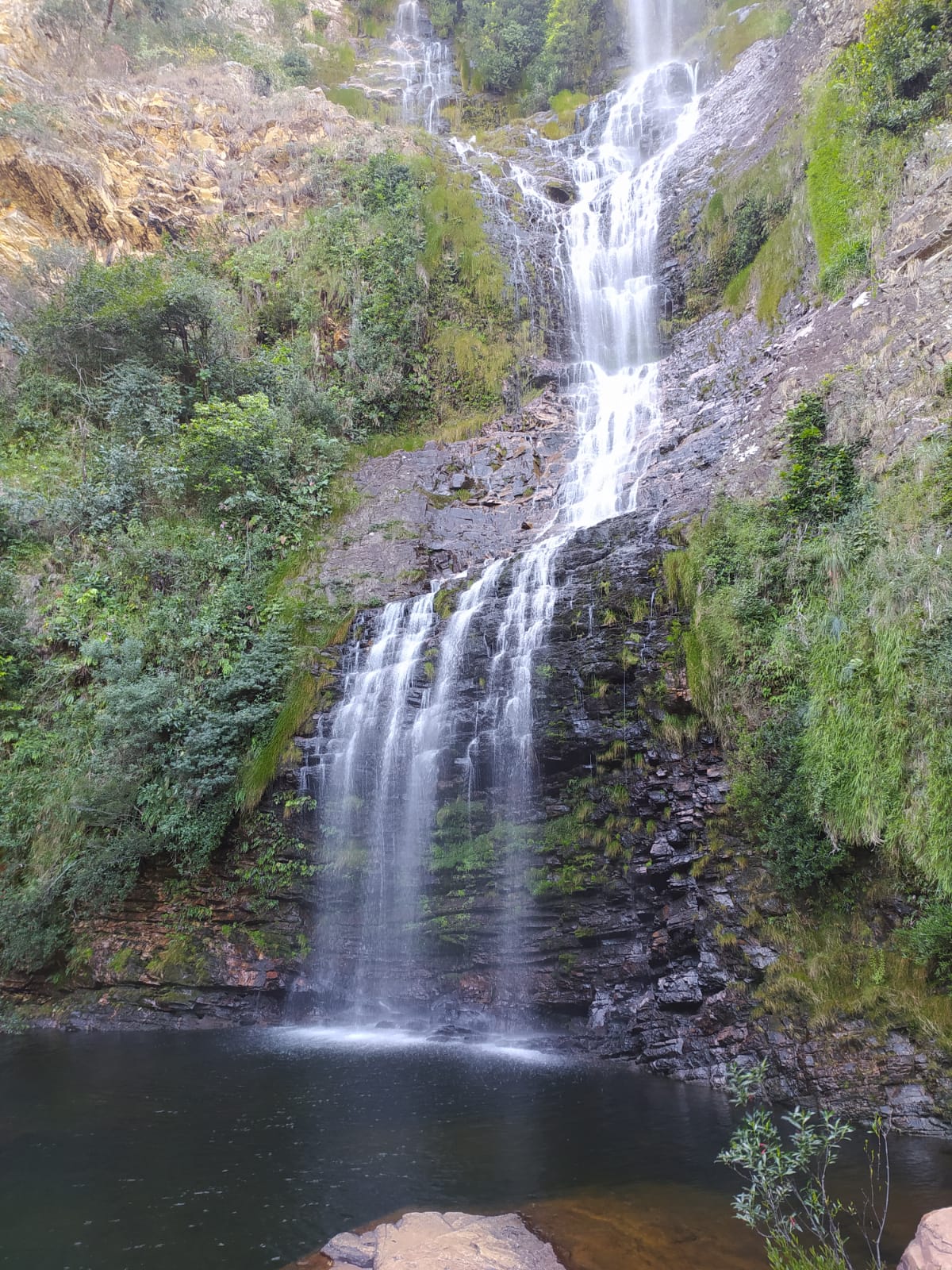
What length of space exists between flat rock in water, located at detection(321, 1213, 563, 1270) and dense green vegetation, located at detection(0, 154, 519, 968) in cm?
741

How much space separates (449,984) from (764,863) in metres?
4.66

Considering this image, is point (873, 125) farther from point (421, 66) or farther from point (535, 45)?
point (421, 66)

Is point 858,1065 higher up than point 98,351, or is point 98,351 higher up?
point 98,351

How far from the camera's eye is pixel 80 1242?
4.41 meters

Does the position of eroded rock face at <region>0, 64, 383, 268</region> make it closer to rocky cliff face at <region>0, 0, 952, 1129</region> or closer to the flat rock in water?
rocky cliff face at <region>0, 0, 952, 1129</region>

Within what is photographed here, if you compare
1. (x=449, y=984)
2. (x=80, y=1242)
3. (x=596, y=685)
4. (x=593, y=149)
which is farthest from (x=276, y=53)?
(x=80, y=1242)

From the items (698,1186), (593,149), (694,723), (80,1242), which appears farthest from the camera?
(593,149)

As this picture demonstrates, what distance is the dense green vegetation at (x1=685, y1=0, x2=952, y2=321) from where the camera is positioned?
446 inches

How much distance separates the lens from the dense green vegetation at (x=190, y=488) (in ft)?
35.8

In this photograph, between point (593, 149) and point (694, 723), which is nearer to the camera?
point (694, 723)

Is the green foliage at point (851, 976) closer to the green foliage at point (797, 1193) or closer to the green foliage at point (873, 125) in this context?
the green foliage at point (797, 1193)

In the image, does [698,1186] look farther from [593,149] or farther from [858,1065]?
[593,149]

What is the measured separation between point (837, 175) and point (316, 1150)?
1699 cm

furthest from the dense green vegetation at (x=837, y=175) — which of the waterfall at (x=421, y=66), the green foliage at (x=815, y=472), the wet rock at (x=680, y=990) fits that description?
the waterfall at (x=421, y=66)
